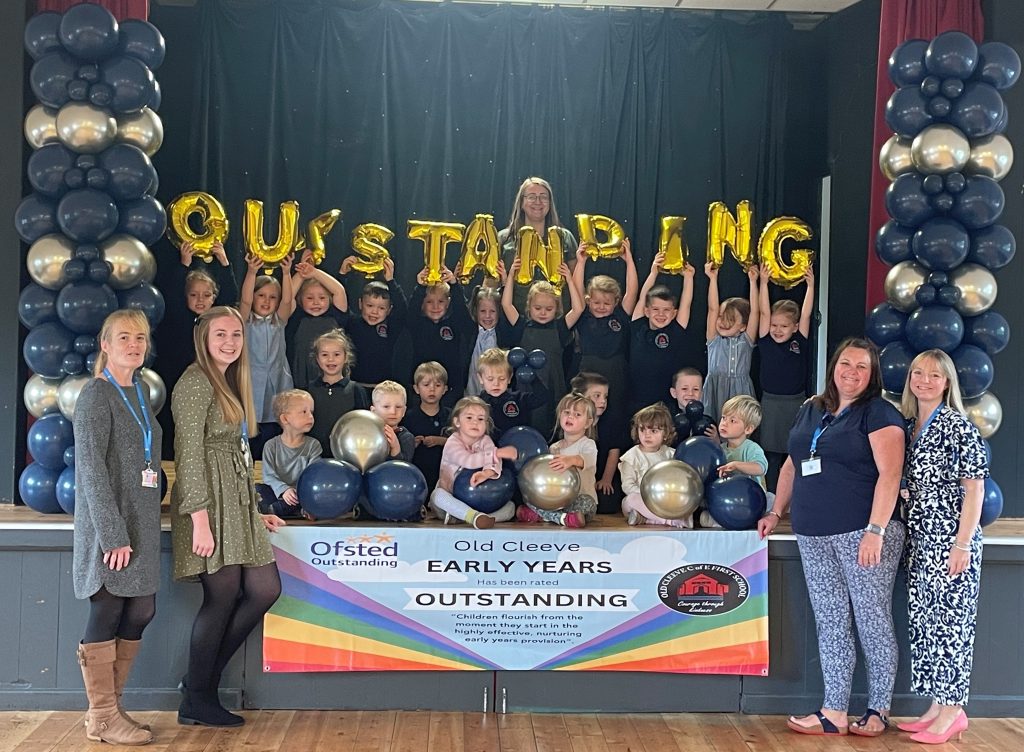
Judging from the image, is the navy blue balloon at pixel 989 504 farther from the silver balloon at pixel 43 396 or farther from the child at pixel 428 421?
the silver balloon at pixel 43 396

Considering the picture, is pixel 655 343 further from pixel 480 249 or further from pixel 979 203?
pixel 979 203

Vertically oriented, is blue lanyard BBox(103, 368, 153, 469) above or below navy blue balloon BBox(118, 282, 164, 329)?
below

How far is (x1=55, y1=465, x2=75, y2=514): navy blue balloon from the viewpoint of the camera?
445 cm

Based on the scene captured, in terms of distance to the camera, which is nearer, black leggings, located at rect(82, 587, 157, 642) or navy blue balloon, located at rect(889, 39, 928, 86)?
black leggings, located at rect(82, 587, 157, 642)

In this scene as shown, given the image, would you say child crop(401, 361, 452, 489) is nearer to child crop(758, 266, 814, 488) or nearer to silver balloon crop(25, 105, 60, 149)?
child crop(758, 266, 814, 488)

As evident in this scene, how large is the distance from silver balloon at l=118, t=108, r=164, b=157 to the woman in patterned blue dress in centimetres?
318

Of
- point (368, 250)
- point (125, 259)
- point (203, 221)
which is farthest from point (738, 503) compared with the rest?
point (203, 221)

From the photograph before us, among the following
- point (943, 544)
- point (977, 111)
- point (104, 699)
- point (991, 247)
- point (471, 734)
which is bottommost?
point (471, 734)

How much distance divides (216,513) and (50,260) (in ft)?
4.40

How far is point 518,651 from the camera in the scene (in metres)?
4.37

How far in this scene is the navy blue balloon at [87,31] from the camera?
14.7 feet

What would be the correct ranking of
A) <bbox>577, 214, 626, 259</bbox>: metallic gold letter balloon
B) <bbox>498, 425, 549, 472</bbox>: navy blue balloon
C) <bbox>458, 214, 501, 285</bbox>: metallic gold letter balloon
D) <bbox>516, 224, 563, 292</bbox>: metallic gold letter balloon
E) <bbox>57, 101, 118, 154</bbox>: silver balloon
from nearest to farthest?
<bbox>57, 101, 118, 154</bbox>: silver balloon → <bbox>498, 425, 549, 472</bbox>: navy blue balloon → <bbox>516, 224, 563, 292</bbox>: metallic gold letter balloon → <bbox>577, 214, 626, 259</bbox>: metallic gold letter balloon → <bbox>458, 214, 501, 285</bbox>: metallic gold letter balloon

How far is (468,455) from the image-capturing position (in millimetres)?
4676

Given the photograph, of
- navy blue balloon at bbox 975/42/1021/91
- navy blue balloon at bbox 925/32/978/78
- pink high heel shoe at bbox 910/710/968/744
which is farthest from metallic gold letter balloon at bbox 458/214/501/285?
pink high heel shoe at bbox 910/710/968/744
